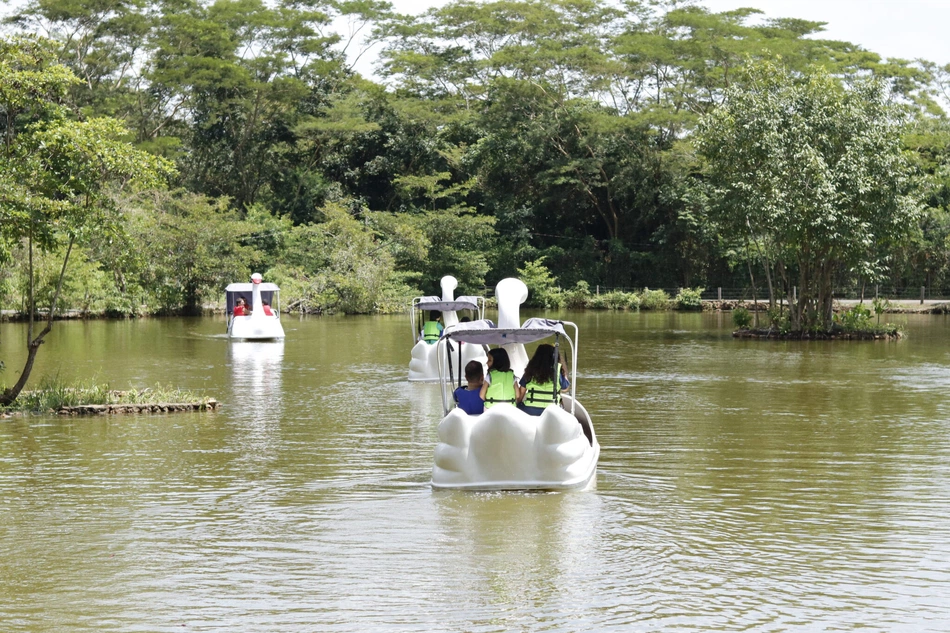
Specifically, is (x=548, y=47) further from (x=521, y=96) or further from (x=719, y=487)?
(x=719, y=487)

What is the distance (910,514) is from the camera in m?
9.80

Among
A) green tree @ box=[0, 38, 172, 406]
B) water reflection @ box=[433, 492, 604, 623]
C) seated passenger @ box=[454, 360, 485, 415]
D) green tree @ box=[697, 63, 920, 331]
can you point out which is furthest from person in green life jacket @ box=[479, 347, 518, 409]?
green tree @ box=[697, 63, 920, 331]

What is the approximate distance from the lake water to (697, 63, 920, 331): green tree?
1293 cm

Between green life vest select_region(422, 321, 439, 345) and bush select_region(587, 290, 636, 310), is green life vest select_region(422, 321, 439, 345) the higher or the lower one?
the lower one

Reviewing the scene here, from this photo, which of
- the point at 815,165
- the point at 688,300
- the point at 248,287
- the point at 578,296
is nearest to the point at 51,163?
the point at 248,287

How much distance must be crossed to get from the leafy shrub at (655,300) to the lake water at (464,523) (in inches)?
1416

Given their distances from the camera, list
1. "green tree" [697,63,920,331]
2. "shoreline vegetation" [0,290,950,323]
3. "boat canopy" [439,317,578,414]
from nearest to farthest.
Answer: "boat canopy" [439,317,578,414]
"green tree" [697,63,920,331]
"shoreline vegetation" [0,290,950,323]

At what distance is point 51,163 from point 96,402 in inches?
138

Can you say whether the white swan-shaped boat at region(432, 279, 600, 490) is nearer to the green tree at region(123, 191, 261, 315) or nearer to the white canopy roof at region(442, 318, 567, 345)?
the white canopy roof at region(442, 318, 567, 345)

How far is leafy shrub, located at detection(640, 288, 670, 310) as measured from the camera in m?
54.9

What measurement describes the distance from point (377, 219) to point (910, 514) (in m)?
48.4

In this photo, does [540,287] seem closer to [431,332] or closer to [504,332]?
[431,332]

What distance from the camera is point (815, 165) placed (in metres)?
30.3

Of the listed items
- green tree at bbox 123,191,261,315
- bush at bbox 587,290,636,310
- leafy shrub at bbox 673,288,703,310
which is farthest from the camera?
bush at bbox 587,290,636,310
